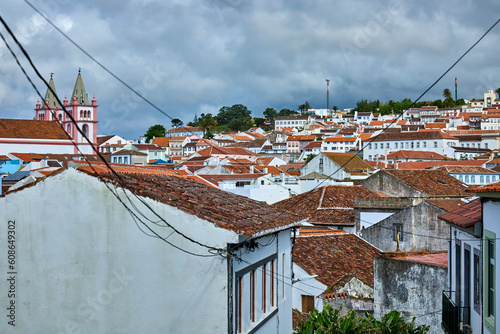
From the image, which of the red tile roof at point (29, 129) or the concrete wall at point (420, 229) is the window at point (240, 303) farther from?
the red tile roof at point (29, 129)

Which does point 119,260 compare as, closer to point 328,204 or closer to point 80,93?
point 328,204

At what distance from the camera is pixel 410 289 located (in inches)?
634

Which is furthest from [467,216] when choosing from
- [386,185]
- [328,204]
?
[386,185]

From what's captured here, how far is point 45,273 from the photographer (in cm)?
946

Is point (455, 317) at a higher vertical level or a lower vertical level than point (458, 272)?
lower

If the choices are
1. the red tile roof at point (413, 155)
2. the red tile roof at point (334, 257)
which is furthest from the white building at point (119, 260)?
the red tile roof at point (413, 155)

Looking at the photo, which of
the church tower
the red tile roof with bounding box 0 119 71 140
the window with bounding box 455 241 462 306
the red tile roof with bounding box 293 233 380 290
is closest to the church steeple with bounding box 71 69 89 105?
the church tower

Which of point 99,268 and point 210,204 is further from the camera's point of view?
point 210,204

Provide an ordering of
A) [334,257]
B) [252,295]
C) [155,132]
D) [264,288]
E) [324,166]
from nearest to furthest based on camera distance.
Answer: [252,295] → [264,288] → [334,257] → [324,166] → [155,132]

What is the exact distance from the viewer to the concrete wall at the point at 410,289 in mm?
15961

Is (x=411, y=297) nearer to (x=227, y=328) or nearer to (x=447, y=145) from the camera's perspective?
(x=227, y=328)

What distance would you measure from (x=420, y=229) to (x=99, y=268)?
17.6 metres

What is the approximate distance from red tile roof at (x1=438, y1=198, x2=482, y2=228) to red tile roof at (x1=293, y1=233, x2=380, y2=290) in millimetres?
7331

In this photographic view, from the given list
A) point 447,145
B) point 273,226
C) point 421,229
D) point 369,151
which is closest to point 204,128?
point 369,151
